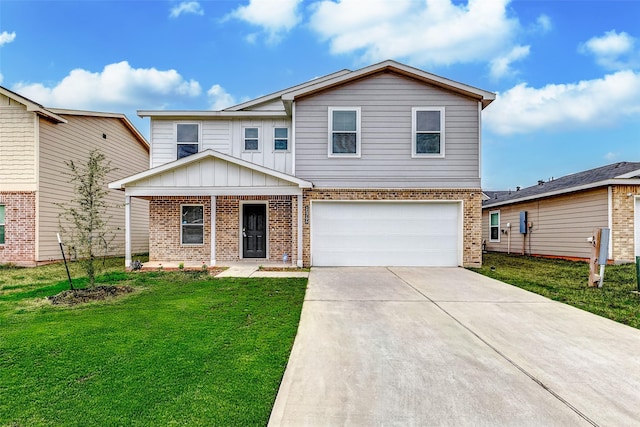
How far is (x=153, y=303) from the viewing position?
6.21 meters

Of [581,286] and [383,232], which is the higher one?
[383,232]

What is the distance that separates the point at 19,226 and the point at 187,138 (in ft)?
20.8

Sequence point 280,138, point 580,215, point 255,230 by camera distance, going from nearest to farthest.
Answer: point 255,230
point 280,138
point 580,215

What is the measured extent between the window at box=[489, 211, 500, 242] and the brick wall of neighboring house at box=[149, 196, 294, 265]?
13.3m

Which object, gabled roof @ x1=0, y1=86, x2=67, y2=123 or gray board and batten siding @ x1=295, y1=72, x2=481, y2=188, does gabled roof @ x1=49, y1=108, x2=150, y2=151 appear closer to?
gabled roof @ x1=0, y1=86, x2=67, y2=123

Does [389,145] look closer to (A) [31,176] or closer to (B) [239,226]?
(B) [239,226]

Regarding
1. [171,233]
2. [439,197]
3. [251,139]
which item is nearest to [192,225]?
[171,233]

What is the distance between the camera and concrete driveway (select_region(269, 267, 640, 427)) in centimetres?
278

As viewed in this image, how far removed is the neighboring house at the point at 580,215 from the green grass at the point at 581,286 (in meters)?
1.24

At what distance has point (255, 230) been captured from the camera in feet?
40.7

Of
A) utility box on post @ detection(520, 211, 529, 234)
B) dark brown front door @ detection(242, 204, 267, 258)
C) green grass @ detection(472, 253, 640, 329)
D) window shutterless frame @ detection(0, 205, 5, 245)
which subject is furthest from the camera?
utility box on post @ detection(520, 211, 529, 234)

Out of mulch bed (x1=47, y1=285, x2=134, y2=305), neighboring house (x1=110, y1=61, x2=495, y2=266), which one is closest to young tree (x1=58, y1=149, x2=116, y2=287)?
mulch bed (x1=47, y1=285, x2=134, y2=305)

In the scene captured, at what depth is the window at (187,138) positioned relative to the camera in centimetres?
1258

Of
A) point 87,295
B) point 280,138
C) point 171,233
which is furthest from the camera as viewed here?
point 280,138
